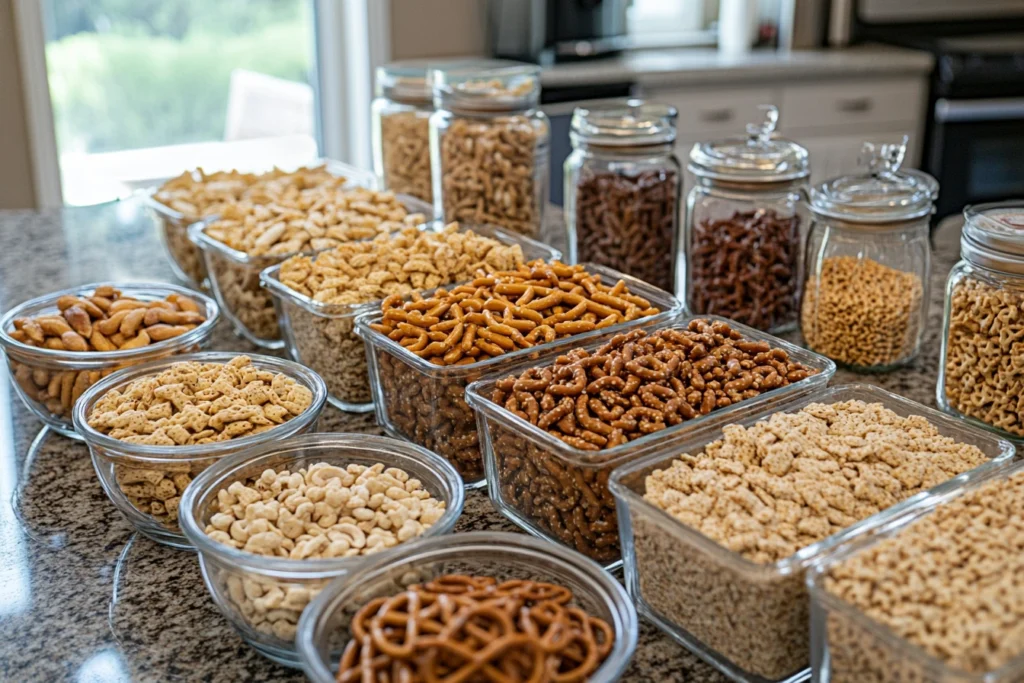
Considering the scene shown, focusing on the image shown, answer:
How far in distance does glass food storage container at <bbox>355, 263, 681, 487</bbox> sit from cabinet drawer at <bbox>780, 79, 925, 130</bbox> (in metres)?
2.83

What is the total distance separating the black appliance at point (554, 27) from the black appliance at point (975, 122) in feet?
4.06

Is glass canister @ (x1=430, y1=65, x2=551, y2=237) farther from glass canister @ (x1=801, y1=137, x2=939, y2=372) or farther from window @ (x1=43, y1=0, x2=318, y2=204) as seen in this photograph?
window @ (x1=43, y1=0, x2=318, y2=204)

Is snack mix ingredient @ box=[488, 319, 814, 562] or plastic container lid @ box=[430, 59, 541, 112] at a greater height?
plastic container lid @ box=[430, 59, 541, 112]

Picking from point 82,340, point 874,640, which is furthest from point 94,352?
point 874,640

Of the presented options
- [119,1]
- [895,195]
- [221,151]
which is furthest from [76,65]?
[895,195]

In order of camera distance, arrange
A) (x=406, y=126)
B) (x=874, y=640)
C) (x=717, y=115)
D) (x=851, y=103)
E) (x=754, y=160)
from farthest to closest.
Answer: (x=851, y=103) < (x=717, y=115) < (x=406, y=126) < (x=754, y=160) < (x=874, y=640)

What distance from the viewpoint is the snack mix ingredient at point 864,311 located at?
1.39m

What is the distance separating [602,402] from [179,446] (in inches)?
17.7

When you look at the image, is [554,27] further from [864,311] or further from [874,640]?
[874,640]

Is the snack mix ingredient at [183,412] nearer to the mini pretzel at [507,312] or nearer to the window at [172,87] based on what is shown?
the mini pretzel at [507,312]

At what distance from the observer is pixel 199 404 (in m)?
1.18

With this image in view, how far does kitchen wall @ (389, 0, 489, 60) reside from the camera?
3773 mm

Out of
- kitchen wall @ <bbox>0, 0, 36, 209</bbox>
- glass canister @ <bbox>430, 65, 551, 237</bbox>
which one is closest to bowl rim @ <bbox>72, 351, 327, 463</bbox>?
glass canister @ <bbox>430, 65, 551, 237</bbox>

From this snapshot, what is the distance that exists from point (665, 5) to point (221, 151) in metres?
1.91
